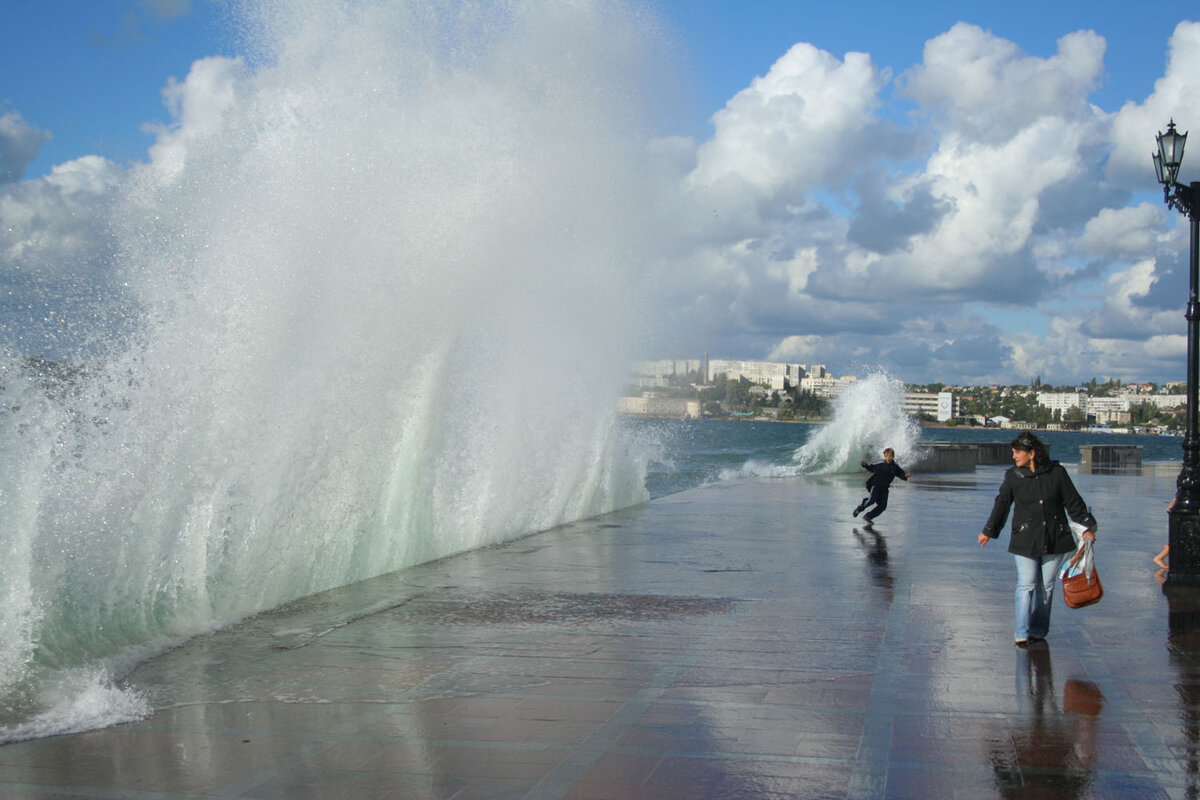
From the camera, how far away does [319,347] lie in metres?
10.8

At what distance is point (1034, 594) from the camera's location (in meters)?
7.59

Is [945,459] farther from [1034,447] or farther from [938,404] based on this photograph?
[938,404]

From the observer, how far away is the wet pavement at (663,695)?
482cm

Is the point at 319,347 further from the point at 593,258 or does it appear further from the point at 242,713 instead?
the point at 593,258

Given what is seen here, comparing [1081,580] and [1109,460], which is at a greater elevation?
[1081,580]

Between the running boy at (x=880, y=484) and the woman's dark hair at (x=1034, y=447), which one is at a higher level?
the woman's dark hair at (x=1034, y=447)

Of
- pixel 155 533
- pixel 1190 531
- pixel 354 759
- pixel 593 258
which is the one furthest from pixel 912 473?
pixel 354 759

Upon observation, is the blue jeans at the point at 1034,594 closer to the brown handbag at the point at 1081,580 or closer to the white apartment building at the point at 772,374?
the brown handbag at the point at 1081,580

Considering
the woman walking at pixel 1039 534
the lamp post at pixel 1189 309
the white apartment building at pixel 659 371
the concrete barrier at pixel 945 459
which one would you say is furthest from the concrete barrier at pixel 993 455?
the woman walking at pixel 1039 534

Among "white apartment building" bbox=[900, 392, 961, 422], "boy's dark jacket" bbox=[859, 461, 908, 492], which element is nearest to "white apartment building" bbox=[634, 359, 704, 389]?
"boy's dark jacket" bbox=[859, 461, 908, 492]

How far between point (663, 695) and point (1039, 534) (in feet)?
10.5

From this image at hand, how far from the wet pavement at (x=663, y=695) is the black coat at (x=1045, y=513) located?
725 millimetres

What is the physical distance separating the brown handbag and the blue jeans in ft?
0.30

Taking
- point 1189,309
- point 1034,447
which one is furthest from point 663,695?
point 1189,309
